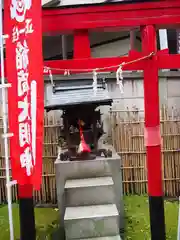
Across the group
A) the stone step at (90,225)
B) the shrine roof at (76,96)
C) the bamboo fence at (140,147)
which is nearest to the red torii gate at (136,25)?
the stone step at (90,225)

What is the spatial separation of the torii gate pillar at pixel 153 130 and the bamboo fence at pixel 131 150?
362 centimetres

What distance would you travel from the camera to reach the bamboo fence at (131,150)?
8.55 m

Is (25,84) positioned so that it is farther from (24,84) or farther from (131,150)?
(131,150)

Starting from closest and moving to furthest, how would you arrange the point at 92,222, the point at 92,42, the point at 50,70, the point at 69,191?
the point at 50,70 → the point at 92,222 → the point at 69,191 → the point at 92,42

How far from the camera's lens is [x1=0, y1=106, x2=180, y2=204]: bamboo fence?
8555 mm

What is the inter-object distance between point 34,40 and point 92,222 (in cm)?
312

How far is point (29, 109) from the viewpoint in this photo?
168 inches

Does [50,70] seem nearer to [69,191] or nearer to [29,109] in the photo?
[29,109]

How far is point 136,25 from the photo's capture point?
15.8ft

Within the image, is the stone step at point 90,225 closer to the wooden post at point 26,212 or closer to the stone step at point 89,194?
the stone step at point 89,194

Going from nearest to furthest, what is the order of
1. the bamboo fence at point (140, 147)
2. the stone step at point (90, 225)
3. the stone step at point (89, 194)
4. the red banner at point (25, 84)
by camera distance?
the red banner at point (25, 84) < the stone step at point (90, 225) < the stone step at point (89, 194) < the bamboo fence at point (140, 147)

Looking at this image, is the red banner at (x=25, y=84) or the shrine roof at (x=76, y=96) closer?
the red banner at (x=25, y=84)

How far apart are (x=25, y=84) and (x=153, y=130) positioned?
1844mm

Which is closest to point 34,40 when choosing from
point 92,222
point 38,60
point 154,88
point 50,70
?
point 38,60
